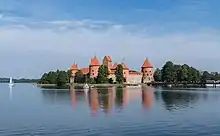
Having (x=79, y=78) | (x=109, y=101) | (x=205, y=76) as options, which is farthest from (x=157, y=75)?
(x=109, y=101)

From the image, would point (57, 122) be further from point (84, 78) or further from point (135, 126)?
point (84, 78)

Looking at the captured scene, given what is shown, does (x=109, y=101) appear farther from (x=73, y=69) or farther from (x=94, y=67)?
(x=73, y=69)

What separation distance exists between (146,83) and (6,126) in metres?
137

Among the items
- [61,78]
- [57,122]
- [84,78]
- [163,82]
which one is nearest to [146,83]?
[163,82]

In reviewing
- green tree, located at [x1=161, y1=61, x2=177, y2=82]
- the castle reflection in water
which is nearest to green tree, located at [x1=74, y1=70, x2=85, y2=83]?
green tree, located at [x1=161, y1=61, x2=177, y2=82]

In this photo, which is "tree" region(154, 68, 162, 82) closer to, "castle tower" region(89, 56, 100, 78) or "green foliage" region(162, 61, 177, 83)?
"green foliage" region(162, 61, 177, 83)

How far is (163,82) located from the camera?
144500 mm

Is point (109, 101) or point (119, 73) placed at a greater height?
point (119, 73)

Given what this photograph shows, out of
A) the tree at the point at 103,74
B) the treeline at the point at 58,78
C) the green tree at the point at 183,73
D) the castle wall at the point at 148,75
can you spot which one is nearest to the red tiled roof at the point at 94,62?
the treeline at the point at 58,78

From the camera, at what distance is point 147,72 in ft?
549

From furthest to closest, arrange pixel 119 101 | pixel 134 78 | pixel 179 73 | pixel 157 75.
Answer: pixel 134 78 < pixel 157 75 < pixel 179 73 < pixel 119 101

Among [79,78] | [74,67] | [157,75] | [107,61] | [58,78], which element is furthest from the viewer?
[74,67]

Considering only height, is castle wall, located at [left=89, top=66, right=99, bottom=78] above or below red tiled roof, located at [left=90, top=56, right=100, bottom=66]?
below

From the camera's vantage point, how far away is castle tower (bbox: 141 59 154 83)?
547 feet
